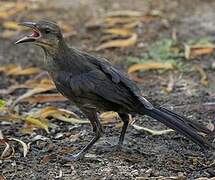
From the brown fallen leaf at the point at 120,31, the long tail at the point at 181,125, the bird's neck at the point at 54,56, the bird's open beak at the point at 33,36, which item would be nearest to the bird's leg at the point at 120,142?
the long tail at the point at 181,125

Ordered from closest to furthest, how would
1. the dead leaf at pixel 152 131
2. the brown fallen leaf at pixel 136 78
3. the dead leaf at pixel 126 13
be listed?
the dead leaf at pixel 152 131 < the brown fallen leaf at pixel 136 78 < the dead leaf at pixel 126 13

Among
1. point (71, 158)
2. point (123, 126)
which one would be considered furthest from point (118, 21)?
point (71, 158)

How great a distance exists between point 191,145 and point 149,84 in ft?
5.99

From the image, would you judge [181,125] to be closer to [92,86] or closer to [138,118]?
[92,86]

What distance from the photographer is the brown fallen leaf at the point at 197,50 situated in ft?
25.6

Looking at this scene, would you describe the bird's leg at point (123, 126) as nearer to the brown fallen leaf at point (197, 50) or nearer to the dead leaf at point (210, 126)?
the dead leaf at point (210, 126)

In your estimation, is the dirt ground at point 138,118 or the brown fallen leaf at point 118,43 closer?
the dirt ground at point 138,118

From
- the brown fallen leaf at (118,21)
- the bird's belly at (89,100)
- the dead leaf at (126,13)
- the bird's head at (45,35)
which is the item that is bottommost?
the brown fallen leaf at (118,21)

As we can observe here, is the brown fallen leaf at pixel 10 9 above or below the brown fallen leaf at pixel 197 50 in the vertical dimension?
above

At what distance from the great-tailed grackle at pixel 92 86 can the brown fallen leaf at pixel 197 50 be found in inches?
110

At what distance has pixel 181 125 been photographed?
4902mm

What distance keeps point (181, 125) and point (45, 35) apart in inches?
50.5

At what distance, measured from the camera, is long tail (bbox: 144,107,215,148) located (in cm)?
486

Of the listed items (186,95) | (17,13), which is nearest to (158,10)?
(17,13)
